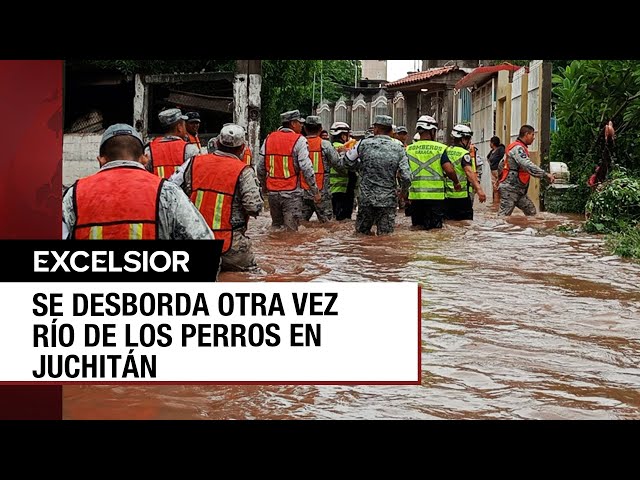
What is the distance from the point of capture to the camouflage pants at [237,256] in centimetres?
842

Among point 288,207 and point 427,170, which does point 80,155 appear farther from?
point 427,170

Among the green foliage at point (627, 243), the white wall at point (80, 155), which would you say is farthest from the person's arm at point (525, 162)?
the white wall at point (80, 155)

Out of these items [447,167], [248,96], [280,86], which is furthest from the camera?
[280,86]

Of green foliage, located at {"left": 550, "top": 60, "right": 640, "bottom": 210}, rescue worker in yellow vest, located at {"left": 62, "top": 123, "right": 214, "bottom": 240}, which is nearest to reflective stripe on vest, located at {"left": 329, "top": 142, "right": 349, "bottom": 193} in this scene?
green foliage, located at {"left": 550, "top": 60, "right": 640, "bottom": 210}

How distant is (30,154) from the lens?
3.52 meters

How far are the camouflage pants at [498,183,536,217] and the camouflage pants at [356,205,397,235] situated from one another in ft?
9.21

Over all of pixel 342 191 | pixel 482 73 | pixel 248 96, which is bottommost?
pixel 342 191

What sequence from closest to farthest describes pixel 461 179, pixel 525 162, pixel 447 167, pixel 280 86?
pixel 447 167 → pixel 461 179 → pixel 525 162 → pixel 280 86

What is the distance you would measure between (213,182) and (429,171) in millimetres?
6031

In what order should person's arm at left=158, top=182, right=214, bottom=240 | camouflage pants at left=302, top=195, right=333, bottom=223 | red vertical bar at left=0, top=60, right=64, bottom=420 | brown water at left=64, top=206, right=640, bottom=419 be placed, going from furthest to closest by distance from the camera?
1. camouflage pants at left=302, top=195, right=333, bottom=223
2. brown water at left=64, top=206, right=640, bottom=419
3. person's arm at left=158, top=182, right=214, bottom=240
4. red vertical bar at left=0, top=60, right=64, bottom=420

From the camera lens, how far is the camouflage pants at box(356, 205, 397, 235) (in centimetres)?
1282

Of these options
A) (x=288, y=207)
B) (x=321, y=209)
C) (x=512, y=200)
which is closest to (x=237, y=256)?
(x=288, y=207)

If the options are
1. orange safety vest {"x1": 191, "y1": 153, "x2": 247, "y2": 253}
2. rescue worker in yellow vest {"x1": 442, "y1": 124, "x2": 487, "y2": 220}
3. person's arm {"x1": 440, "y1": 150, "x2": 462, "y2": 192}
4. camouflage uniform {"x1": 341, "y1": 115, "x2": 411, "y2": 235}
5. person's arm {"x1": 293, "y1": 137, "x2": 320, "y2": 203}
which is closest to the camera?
orange safety vest {"x1": 191, "y1": 153, "x2": 247, "y2": 253}

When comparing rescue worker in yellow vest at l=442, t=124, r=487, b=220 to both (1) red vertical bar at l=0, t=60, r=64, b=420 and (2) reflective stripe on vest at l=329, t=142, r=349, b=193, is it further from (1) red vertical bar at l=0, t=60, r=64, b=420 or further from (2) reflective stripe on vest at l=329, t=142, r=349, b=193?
(1) red vertical bar at l=0, t=60, r=64, b=420
